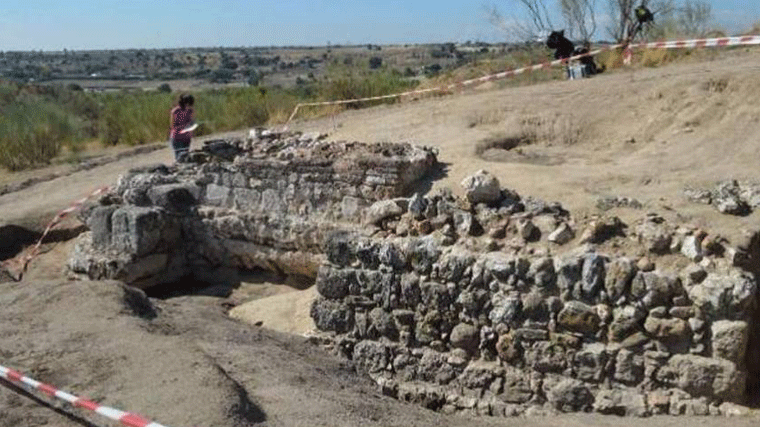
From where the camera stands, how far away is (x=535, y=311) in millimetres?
7168

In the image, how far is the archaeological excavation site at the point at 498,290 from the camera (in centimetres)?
659

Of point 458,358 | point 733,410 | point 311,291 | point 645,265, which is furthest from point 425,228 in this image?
point 733,410

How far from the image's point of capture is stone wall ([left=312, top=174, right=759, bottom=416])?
6.55m

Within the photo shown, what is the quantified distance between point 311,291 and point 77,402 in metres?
4.42

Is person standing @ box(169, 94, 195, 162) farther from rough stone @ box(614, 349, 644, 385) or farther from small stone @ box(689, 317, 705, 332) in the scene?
small stone @ box(689, 317, 705, 332)

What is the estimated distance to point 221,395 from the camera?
5773mm

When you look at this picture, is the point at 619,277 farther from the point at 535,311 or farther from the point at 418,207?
the point at 418,207

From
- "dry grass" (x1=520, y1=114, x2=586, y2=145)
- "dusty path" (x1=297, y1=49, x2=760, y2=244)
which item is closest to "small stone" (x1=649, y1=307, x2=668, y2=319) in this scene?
"dusty path" (x1=297, y1=49, x2=760, y2=244)

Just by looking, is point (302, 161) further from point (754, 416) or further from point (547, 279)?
point (754, 416)

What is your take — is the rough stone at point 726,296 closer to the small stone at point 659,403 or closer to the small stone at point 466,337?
the small stone at point 659,403

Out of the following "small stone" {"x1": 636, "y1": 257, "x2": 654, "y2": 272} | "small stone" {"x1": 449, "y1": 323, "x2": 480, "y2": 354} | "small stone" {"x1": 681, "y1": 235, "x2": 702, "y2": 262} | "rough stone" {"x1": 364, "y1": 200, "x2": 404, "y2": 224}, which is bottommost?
"small stone" {"x1": 449, "y1": 323, "x2": 480, "y2": 354}

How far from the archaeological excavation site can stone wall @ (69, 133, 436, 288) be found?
31 mm

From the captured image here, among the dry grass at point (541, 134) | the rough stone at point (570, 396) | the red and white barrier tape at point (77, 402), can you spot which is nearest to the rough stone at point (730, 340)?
the rough stone at point (570, 396)

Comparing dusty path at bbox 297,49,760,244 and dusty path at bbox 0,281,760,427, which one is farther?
dusty path at bbox 297,49,760,244
